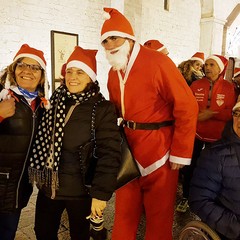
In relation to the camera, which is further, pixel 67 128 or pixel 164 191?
pixel 164 191

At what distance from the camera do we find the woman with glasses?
2.00 meters

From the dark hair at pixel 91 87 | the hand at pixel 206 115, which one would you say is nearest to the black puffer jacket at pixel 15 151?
the dark hair at pixel 91 87

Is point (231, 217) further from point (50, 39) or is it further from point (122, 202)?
point (50, 39)

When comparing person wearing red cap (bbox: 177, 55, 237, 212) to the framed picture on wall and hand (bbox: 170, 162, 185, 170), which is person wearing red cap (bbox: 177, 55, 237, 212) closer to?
hand (bbox: 170, 162, 185, 170)

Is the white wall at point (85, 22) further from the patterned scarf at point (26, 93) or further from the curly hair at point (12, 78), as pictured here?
the patterned scarf at point (26, 93)

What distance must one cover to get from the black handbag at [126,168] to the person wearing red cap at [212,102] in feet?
4.50

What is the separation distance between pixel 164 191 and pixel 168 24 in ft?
22.7

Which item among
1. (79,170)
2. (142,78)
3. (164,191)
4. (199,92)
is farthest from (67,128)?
(199,92)

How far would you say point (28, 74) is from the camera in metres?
2.15

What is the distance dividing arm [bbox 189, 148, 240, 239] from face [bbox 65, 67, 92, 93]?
0.95 m

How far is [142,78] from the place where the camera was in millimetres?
2326

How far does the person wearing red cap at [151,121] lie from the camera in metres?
2.30

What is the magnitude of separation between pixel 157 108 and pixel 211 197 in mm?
743

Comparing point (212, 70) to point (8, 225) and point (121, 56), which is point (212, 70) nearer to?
point (121, 56)
